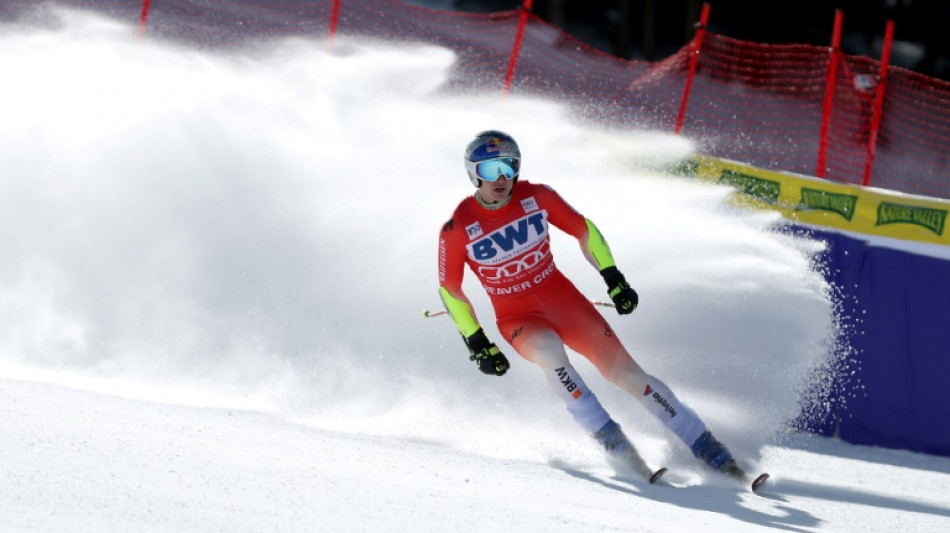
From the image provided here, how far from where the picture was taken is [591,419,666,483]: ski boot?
598 centimetres

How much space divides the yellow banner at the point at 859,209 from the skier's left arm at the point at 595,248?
92.3 inches

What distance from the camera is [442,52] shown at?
389 inches

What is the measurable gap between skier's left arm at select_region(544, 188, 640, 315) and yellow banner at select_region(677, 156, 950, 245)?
Answer: 2.34 metres

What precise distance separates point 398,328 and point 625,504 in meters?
3.10

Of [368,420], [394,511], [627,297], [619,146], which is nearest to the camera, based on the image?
[394,511]

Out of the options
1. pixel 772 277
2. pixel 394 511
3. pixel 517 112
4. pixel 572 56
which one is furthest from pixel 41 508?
pixel 572 56

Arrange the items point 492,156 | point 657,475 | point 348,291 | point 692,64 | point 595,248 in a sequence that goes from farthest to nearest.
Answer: point 692,64 → point 348,291 → point 595,248 → point 492,156 → point 657,475

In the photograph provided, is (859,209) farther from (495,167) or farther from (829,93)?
(495,167)

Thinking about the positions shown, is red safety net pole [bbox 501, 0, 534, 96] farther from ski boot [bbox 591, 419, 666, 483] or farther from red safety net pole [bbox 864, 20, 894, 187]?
ski boot [bbox 591, 419, 666, 483]

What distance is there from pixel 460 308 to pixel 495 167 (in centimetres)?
72

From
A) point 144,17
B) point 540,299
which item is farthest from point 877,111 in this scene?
point 144,17

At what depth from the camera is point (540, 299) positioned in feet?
21.2

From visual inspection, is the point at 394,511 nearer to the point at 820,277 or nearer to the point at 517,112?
the point at 820,277

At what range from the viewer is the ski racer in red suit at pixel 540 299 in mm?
6090
